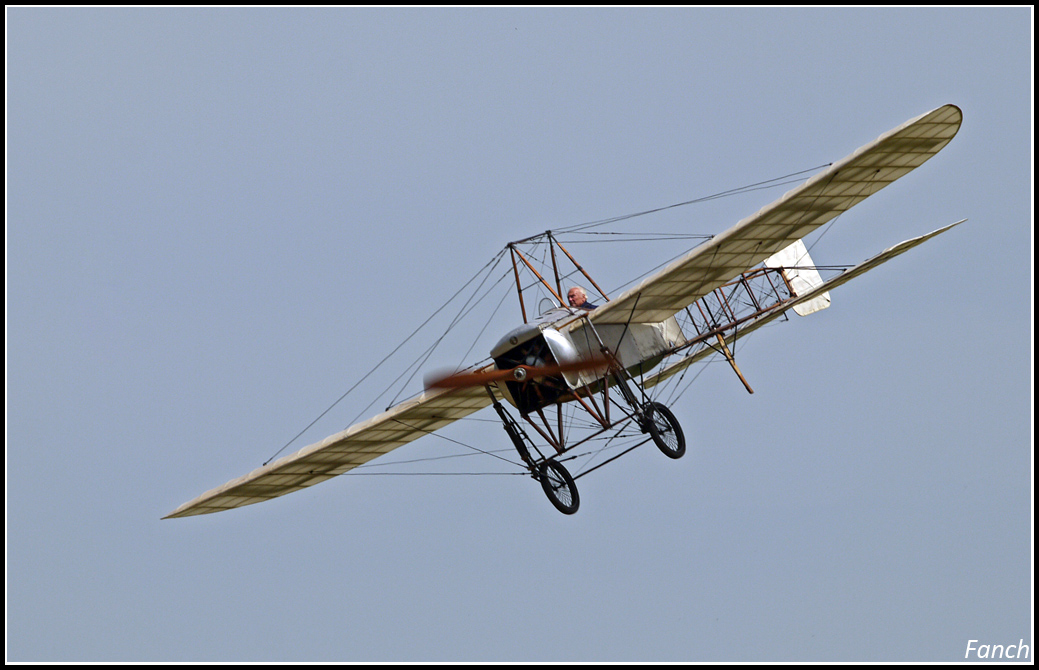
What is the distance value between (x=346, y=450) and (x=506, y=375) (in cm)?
654

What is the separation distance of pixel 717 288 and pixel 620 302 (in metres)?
2.43

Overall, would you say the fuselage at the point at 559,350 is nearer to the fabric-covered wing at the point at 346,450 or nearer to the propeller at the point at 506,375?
the propeller at the point at 506,375

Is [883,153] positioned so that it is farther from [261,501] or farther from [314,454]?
[261,501]

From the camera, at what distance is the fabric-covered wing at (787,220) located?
29688mm

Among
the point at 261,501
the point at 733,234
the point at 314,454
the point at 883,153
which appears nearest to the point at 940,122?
the point at 883,153

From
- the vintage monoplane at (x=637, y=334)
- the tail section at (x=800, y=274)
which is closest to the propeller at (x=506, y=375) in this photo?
the vintage monoplane at (x=637, y=334)

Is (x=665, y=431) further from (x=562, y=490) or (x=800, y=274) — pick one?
(x=800, y=274)

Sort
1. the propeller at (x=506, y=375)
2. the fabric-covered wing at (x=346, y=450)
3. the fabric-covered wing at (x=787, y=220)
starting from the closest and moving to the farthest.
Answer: the fabric-covered wing at (x=787, y=220) → the propeller at (x=506, y=375) → the fabric-covered wing at (x=346, y=450)

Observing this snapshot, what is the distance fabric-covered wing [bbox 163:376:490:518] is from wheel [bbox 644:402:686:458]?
448 centimetres

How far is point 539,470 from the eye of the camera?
102 ft

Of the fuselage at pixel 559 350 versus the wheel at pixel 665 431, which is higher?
the fuselage at pixel 559 350

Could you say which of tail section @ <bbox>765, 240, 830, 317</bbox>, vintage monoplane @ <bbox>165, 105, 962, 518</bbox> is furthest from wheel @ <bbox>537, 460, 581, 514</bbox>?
tail section @ <bbox>765, 240, 830, 317</bbox>

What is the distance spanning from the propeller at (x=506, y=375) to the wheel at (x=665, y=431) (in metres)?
1.51

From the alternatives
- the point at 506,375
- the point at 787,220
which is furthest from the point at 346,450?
the point at 787,220
